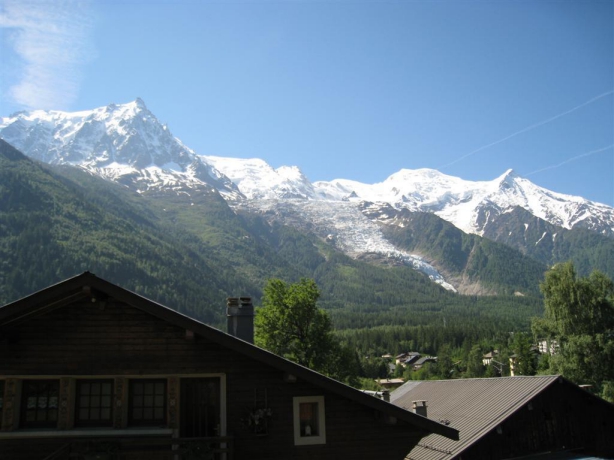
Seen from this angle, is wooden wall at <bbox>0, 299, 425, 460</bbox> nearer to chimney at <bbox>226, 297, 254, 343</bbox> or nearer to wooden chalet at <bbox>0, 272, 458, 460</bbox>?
wooden chalet at <bbox>0, 272, 458, 460</bbox>

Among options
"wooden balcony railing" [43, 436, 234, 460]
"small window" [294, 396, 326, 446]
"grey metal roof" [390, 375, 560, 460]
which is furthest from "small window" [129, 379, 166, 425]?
"grey metal roof" [390, 375, 560, 460]

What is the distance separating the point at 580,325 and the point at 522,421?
3115cm

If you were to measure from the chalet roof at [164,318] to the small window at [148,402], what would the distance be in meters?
1.91

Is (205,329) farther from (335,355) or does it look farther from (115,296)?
(335,355)

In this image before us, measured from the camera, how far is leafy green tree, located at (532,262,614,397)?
4975cm

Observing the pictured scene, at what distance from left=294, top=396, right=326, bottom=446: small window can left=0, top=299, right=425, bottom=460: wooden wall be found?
155 millimetres

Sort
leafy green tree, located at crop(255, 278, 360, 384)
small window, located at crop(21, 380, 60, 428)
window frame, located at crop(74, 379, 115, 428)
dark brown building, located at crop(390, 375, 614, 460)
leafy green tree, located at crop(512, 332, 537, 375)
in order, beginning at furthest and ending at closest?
leafy green tree, located at crop(512, 332, 537, 375) → leafy green tree, located at crop(255, 278, 360, 384) → dark brown building, located at crop(390, 375, 614, 460) → window frame, located at crop(74, 379, 115, 428) → small window, located at crop(21, 380, 60, 428)

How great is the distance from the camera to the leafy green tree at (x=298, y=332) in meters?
44.6

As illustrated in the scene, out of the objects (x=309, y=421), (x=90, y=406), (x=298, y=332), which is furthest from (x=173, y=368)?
(x=298, y=332)

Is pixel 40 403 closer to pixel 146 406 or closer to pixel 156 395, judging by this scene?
pixel 146 406

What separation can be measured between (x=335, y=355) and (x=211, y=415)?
30.1 meters

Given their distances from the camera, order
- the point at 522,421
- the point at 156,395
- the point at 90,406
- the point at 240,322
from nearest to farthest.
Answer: the point at 90,406
the point at 156,395
the point at 240,322
the point at 522,421

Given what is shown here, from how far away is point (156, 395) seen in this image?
1622 cm

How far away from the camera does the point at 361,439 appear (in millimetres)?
16812
